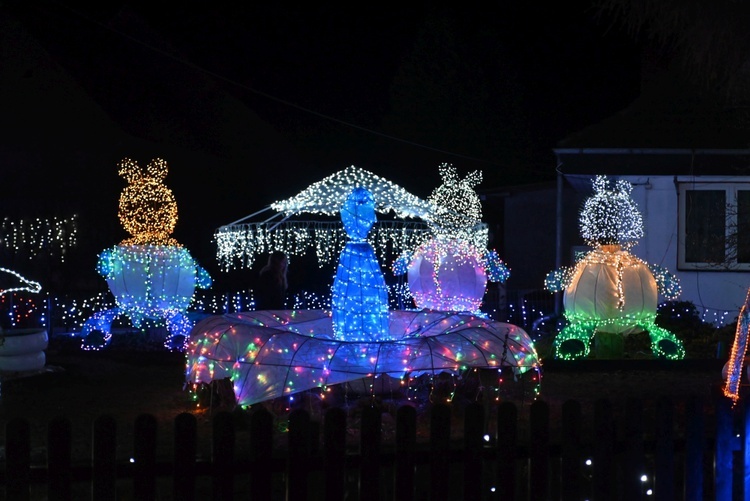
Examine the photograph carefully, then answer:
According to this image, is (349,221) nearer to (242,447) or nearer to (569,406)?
(242,447)

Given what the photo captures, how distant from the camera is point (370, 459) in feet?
18.0

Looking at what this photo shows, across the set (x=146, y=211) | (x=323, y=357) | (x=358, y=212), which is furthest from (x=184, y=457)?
(x=146, y=211)

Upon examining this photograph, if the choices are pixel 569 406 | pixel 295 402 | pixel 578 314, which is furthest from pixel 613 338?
pixel 569 406

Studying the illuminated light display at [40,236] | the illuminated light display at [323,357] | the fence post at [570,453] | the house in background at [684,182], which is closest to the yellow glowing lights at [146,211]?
the illuminated light display at [323,357]

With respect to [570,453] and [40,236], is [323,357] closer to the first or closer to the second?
[570,453]

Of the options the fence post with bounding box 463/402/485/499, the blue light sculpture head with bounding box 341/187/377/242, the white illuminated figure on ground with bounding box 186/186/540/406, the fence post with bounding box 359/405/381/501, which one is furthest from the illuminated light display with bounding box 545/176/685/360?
the fence post with bounding box 359/405/381/501

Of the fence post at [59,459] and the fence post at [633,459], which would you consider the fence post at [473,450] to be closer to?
the fence post at [633,459]

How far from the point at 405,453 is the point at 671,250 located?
12.2 metres

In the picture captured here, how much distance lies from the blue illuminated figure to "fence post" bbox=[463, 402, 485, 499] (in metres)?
5.13

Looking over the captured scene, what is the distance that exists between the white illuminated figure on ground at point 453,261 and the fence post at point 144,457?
9.07 metres

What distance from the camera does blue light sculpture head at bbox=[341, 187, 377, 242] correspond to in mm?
10695

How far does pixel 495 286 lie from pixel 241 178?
761 centimetres

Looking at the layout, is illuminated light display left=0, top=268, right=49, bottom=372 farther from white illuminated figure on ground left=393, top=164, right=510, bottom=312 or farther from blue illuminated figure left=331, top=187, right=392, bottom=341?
white illuminated figure on ground left=393, top=164, right=510, bottom=312

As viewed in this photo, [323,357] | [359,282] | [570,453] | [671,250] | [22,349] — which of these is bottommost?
[22,349]
